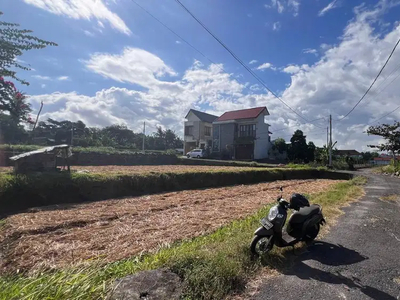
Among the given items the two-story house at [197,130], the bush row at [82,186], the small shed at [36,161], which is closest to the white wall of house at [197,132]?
the two-story house at [197,130]

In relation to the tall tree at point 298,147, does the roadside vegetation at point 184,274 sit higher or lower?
lower

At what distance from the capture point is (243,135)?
3519cm

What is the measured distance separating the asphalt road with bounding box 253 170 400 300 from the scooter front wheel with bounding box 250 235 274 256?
423mm

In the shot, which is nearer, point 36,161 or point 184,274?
point 184,274

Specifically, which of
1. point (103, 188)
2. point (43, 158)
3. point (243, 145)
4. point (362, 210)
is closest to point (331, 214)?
point (362, 210)

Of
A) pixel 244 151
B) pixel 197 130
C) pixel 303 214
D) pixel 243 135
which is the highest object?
pixel 197 130

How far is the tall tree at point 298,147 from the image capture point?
32.0 metres

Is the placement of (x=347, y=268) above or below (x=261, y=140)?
below

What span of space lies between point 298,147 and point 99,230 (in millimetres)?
31147

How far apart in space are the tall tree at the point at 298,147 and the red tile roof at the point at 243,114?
19.4 feet

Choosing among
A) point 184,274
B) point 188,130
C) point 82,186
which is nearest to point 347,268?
point 184,274

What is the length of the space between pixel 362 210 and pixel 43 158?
36.4 feet

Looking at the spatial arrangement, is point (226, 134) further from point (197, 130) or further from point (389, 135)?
point (389, 135)

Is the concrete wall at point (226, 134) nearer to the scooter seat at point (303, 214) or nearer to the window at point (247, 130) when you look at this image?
the window at point (247, 130)
